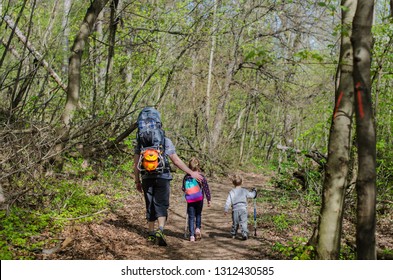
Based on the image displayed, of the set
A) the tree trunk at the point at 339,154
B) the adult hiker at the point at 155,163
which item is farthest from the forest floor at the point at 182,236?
the tree trunk at the point at 339,154

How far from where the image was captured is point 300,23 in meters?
18.1

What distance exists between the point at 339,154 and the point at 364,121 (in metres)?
0.95

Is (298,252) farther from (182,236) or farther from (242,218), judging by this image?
(182,236)

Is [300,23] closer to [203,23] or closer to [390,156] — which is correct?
[203,23]

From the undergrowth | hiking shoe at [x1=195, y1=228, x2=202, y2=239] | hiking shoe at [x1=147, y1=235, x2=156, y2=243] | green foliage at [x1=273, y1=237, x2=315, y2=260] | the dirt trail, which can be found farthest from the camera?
hiking shoe at [x1=195, y1=228, x2=202, y2=239]

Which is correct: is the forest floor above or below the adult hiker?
below

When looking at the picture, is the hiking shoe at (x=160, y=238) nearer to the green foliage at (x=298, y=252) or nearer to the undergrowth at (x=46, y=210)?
the undergrowth at (x=46, y=210)

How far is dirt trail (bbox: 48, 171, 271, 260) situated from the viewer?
6031 millimetres

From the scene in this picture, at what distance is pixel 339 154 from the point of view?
505cm

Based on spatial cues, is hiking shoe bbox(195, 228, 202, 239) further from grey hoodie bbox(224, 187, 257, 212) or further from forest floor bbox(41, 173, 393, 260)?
grey hoodie bbox(224, 187, 257, 212)

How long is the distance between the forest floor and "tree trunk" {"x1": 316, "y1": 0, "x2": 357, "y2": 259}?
1.40 m

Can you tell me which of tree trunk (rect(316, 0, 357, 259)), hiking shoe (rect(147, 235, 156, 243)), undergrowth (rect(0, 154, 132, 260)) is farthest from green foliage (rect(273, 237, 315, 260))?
undergrowth (rect(0, 154, 132, 260))

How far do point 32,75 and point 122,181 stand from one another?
16.0 ft
